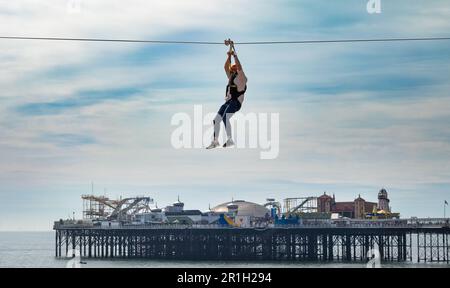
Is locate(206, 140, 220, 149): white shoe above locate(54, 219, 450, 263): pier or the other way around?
above

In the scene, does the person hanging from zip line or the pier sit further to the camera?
the pier

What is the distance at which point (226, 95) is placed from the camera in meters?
20.4

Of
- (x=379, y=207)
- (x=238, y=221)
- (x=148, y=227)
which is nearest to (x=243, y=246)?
(x=238, y=221)

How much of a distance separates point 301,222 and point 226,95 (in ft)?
358

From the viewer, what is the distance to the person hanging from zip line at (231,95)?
20156 millimetres

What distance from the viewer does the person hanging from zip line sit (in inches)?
794

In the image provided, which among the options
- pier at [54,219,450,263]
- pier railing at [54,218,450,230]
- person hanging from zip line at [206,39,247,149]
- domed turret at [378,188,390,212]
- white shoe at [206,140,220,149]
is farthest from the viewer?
domed turret at [378,188,390,212]

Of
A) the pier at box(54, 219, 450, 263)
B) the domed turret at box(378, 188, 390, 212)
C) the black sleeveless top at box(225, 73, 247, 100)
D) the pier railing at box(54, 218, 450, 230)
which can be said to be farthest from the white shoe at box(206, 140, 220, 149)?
the domed turret at box(378, 188, 390, 212)

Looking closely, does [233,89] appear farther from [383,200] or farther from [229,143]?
[383,200]

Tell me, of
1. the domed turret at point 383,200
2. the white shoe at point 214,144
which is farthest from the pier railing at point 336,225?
the white shoe at point 214,144

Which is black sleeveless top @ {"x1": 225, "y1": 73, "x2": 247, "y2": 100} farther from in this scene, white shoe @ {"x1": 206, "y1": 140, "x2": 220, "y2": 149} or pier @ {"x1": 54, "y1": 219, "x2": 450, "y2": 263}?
pier @ {"x1": 54, "y1": 219, "x2": 450, "y2": 263}
